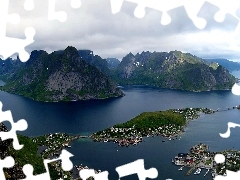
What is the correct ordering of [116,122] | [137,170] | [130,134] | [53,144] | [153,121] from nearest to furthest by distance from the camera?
[137,170] → [53,144] → [130,134] → [153,121] → [116,122]

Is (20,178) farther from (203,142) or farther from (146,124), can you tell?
(146,124)

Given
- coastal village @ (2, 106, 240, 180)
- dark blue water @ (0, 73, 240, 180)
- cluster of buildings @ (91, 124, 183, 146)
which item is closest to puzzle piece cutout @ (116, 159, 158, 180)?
coastal village @ (2, 106, 240, 180)

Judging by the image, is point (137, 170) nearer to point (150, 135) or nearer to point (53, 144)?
point (53, 144)

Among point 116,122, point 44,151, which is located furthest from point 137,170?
point 116,122

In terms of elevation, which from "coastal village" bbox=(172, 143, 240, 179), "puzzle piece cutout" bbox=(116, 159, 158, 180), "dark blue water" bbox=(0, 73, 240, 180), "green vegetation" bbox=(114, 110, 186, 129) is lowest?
"coastal village" bbox=(172, 143, 240, 179)

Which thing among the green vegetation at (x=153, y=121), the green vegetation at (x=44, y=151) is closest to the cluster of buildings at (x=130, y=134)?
the green vegetation at (x=153, y=121)

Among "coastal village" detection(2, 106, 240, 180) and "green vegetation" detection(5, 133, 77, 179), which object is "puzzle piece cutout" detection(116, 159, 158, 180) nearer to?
"green vegetation" detection(5, 133, 77, 179)

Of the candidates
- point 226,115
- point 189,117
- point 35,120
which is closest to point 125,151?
point 189,117
